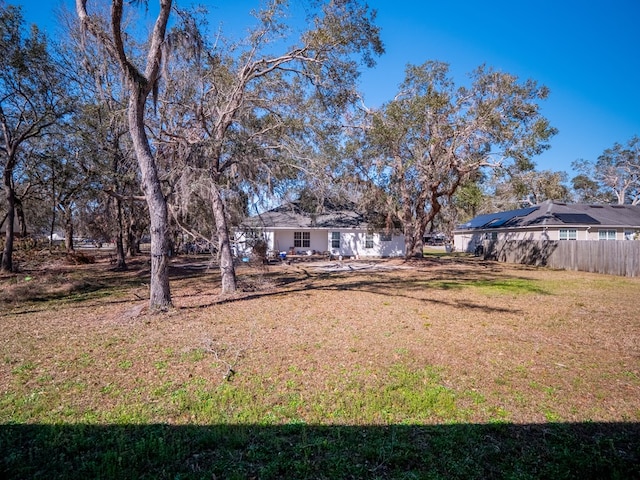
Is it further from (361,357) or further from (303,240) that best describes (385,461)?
(303,240)

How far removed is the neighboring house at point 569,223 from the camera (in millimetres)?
22922

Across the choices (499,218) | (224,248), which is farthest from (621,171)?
(224,248)

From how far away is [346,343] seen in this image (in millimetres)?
5961

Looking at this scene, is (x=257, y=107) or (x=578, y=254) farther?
(x=578, y=254)

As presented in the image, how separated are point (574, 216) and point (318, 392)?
88.3 ft

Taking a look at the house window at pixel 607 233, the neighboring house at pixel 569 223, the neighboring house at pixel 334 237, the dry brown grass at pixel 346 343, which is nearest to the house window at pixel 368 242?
the neighboring house at pixel 334 237

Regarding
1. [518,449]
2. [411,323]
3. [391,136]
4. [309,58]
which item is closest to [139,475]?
[518,449]

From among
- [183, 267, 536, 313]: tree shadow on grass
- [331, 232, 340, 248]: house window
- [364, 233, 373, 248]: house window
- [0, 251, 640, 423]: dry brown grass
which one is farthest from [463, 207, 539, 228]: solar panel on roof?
[0, 251, 640, 423]: dry brown grass

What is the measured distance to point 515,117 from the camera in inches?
683

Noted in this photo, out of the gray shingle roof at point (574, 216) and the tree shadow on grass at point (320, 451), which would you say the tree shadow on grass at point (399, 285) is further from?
the gray shingle roof at point (574, 216)

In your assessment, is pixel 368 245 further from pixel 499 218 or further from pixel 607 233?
pixel 607 233

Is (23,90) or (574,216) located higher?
(23,90)

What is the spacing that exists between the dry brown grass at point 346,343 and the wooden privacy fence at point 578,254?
6.08 meters

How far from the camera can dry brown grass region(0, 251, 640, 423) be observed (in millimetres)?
4188
